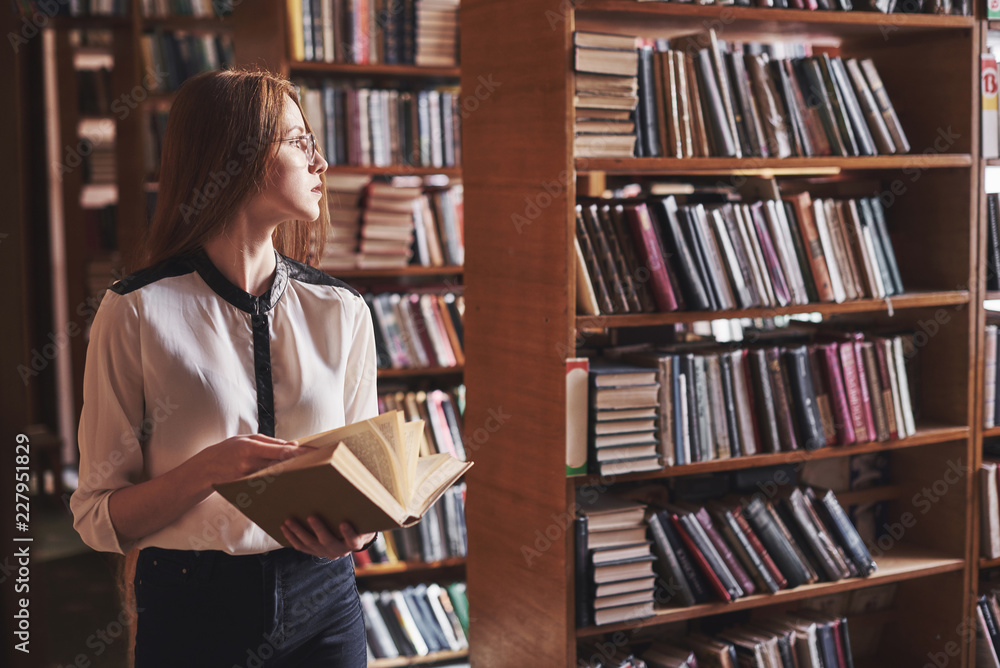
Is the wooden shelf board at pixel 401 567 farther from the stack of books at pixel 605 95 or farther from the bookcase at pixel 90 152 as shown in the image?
the bookcase at pixel 90 152

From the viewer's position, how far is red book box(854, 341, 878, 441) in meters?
2.47

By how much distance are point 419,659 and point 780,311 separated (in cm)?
182

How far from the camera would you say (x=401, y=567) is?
3258 mm

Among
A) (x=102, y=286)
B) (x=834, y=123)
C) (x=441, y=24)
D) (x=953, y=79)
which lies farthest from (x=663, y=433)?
(x=102, y=286)

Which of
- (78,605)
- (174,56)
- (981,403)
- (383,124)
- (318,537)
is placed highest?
(174,56)

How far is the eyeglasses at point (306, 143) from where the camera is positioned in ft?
4.46

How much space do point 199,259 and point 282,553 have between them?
1.41 feet

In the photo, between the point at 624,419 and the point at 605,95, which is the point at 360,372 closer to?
the point at 624,419

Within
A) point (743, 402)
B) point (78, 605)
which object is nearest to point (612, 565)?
point (743, 402)

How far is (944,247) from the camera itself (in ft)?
8.54

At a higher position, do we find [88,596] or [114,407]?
[114,407]

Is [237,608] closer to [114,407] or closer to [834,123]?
[114,407]

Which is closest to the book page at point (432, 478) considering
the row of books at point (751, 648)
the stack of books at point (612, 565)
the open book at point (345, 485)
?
the open book at point (345, 485)

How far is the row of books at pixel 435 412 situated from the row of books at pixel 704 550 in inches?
41.5
